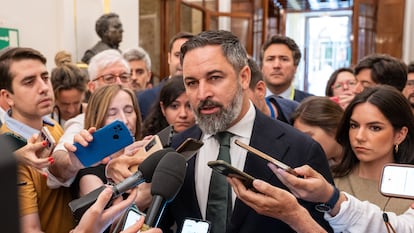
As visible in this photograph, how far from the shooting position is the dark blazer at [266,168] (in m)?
1.51

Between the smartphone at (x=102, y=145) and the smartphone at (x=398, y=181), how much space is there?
0.89 meters

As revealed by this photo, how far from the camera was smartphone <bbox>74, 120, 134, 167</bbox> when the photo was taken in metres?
1.55

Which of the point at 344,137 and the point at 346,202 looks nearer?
the point at 346,202

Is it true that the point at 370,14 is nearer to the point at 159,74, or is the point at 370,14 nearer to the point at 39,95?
the point at 159,74

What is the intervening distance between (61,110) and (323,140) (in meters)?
2.00

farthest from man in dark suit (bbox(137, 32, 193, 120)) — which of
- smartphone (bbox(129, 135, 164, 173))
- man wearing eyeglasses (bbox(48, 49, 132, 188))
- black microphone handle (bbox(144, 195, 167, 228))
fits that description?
black microphone handle (bbox(144, 195, 167, 228))

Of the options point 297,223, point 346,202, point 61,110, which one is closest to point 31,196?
point 297,223

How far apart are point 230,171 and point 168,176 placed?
182mm

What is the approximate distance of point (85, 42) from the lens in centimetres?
570

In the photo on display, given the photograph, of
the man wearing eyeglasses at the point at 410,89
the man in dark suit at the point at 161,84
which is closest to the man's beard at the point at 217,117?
the man in dark suit at the point at 161,84

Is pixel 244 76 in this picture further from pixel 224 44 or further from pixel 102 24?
pixel 102 24

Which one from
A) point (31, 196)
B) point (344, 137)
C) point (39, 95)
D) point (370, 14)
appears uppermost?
point (370, 14)

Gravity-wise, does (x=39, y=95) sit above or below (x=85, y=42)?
below

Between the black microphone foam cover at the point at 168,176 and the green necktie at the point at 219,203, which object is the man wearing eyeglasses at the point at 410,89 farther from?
the black microphone foam cover at the point at 168,176
